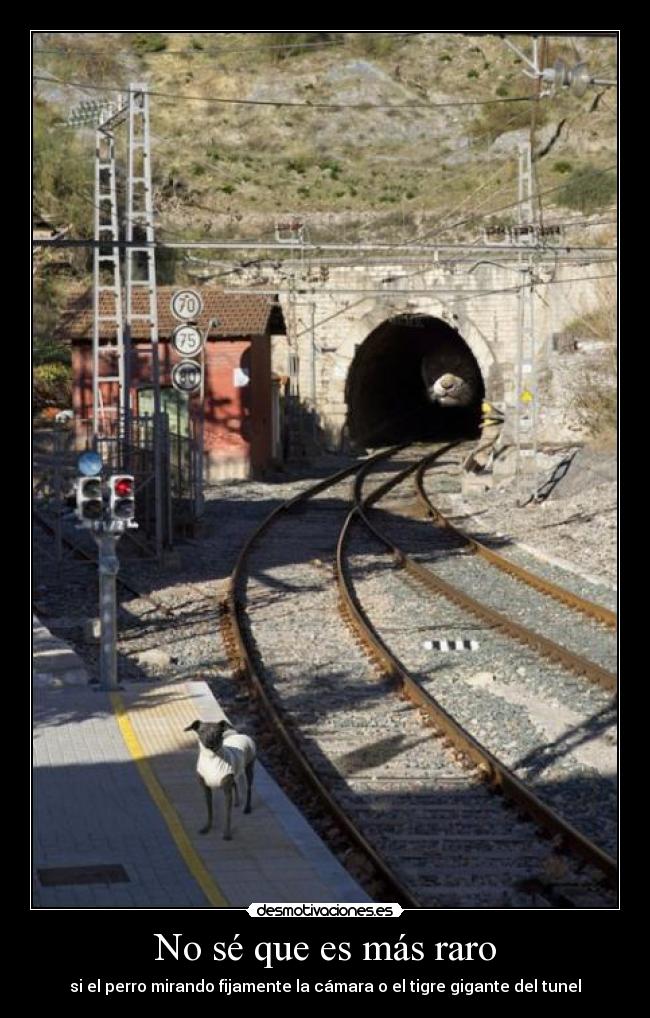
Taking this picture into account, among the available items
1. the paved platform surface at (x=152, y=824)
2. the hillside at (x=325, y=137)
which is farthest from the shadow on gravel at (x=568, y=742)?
the hillside at (x=325, y=137)

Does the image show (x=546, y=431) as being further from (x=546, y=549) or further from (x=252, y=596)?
(x=252, y=596)

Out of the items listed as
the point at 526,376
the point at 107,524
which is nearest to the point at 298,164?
the point at 526,376

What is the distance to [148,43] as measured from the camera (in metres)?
83.6

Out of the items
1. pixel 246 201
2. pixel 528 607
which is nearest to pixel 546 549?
pixel 528 607

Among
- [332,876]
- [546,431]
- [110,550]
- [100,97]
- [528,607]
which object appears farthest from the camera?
[100,97]

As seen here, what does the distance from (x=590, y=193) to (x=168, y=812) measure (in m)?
43.3

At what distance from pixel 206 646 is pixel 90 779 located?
17.5 feet

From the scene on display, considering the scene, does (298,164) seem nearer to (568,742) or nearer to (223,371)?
(223,371)

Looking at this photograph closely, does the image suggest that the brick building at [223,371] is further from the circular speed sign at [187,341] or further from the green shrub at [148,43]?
the green shrub at [148,43]

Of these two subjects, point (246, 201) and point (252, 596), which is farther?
point (246, 201)

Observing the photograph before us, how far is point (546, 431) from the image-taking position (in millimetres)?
37906

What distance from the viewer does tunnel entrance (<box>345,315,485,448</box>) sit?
1868 inches

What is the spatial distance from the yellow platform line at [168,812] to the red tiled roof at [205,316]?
73.8 feet

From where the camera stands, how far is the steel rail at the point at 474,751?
8.77 m
